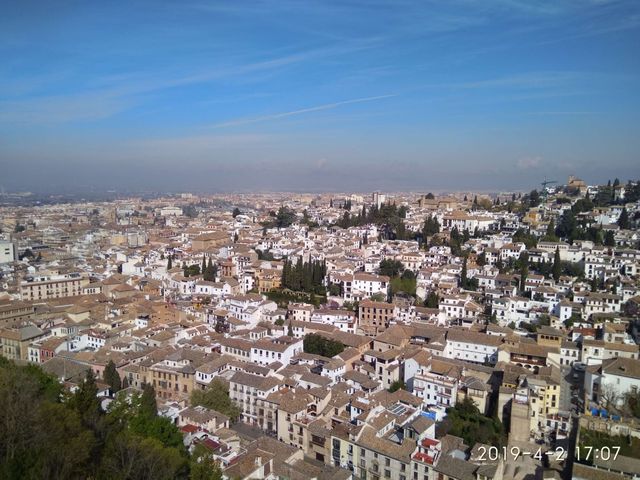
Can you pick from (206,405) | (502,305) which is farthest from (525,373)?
(206,405)

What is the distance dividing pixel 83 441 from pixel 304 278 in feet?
37.7

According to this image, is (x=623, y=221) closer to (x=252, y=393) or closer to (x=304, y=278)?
A: (x=304, y=278)

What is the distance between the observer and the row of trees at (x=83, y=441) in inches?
245

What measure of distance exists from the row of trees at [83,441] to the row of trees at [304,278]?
9.32 metres

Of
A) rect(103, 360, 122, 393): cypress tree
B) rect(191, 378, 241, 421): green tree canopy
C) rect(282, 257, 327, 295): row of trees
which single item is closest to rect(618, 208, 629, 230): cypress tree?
rect(282, 257, 327, 295): row of trees

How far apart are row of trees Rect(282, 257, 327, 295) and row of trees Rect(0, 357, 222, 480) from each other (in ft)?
30.6

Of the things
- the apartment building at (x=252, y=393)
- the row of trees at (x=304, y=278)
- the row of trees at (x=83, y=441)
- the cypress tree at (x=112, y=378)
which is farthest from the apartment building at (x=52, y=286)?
the apartment building at (x=252, y=393)

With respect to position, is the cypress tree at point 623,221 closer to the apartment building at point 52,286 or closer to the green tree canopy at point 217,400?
the green tree canopy at point 217,400

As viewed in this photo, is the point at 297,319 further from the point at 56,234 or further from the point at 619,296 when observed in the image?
the point at 56,234

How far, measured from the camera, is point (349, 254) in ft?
70.4

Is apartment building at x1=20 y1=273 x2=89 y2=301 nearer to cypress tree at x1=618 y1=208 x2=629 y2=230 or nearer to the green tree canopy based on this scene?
the green tree canopy

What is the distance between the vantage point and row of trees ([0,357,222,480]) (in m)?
6.23

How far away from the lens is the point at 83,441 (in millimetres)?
6777

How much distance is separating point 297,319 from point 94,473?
9.16m
